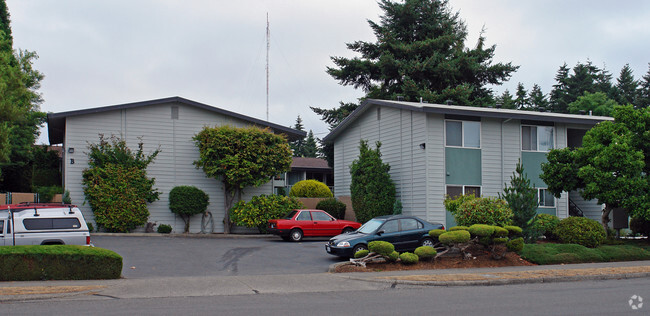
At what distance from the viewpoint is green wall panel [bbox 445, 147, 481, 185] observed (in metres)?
25.5

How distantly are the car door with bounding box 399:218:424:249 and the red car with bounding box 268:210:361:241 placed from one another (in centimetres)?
611

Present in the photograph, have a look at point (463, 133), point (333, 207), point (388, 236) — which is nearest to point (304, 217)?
point (333, 207)

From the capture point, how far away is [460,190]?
1014 inches

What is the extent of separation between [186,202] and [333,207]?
7.75 meters

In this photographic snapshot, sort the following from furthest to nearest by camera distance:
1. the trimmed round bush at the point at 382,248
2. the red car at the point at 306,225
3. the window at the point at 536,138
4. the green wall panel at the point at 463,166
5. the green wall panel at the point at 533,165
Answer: the window at the point at 536,138 < the green wall panel at the point at 533,165 < the green wall panel at the point at 463,166 < the red car at the point at 306,225 < the trimmed round bush at the point at 382,248

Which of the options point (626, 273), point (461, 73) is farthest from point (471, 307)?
point (461, 73)

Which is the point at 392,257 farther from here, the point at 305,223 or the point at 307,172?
the point at 307,172

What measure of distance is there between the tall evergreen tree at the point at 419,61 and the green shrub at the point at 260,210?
16.9 metres

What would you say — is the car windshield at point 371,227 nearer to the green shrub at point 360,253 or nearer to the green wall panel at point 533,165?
the green shrub at point 360,253

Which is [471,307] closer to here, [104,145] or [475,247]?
[475,247]

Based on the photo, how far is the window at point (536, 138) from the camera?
2702 centimetres

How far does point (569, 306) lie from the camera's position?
10.3 m

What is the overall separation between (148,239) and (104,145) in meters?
5.17

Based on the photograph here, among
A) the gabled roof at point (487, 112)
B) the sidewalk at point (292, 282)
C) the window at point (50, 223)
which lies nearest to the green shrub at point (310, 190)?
the gabled roof at point (487, 112)
